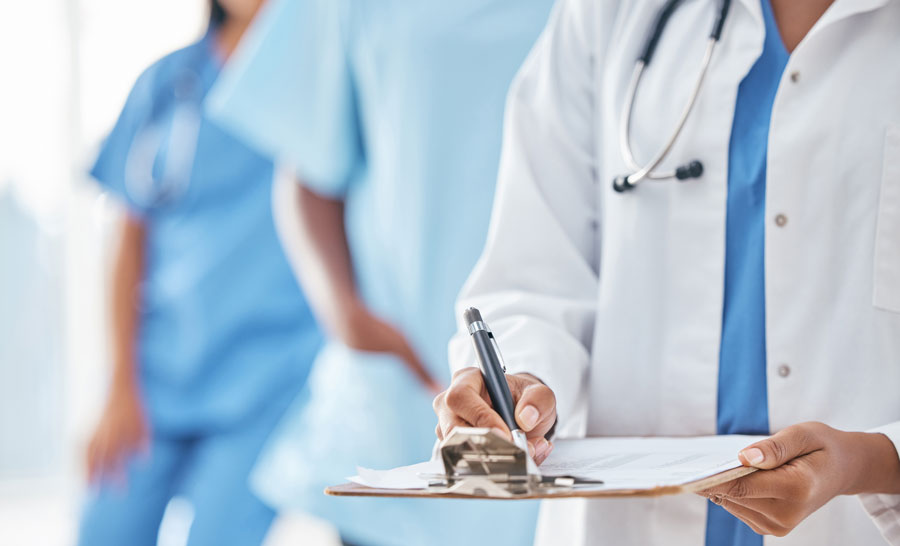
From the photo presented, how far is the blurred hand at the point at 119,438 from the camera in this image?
65.8 inches

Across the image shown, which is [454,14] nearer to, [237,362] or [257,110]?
[257,110]

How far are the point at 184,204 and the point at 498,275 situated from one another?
114 cm

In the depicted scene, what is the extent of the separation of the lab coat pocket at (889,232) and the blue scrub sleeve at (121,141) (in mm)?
1565

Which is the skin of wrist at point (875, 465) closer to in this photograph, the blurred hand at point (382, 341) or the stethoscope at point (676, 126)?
the stethoscope at point (676, 126)

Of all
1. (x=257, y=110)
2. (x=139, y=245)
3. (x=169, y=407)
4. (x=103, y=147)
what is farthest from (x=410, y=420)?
(x=103, y=147)

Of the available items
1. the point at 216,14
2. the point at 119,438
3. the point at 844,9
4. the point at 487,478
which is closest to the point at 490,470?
the point at 487,478

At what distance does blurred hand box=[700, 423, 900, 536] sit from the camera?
515 mm

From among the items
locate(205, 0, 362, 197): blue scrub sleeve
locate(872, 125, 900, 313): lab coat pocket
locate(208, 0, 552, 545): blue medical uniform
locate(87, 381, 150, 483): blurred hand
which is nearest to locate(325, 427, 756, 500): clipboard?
locate(872, 125, 900, 313): lab coat pocket

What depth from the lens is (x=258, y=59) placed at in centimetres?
141

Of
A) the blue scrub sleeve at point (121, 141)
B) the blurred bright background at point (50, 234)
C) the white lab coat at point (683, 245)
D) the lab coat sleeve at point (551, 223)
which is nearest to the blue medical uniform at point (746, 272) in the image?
the white lab coat at point (683, 245)

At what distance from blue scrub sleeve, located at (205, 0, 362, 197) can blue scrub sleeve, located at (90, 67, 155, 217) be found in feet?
1.70

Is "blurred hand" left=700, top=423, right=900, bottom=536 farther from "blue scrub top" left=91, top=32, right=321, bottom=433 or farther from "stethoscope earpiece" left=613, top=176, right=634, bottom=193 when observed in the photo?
"blue scrub top" left=91, top=32, right=321, bottom=433

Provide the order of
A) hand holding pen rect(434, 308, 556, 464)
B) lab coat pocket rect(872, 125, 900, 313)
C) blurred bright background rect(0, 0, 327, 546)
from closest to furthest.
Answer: hand holding pen rect(434, 308, 556, 464) < lab coat pocket rect(872, 125, 900, 313) < blurred bright background rect(0, 0, 327, 546)

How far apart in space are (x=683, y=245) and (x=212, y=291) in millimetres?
1168
